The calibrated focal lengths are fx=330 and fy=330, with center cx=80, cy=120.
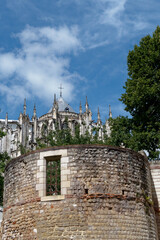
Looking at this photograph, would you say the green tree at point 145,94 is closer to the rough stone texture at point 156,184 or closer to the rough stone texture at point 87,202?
the rough stone texture at point 156,184

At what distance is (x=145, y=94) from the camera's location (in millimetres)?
19891

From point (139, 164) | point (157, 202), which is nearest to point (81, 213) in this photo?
point (139, 164)

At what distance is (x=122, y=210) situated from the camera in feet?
32.7

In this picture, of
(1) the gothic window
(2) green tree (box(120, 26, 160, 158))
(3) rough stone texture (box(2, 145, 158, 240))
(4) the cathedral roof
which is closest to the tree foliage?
(2) green tree (box(120, 26, 160, 158))

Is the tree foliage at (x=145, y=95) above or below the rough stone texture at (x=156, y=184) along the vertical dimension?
above

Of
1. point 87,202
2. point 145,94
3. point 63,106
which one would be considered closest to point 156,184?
point 87,202

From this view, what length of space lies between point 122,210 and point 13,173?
12.7 ft

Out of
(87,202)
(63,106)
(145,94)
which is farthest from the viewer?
(63,106)

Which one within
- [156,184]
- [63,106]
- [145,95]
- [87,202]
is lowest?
[87,202]

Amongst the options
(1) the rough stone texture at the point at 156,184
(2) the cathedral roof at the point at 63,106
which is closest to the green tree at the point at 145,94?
(1) the rough stone texture at the point at 156,184

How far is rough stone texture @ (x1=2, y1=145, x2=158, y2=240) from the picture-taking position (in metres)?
9.55

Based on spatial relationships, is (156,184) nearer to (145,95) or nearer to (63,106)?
(145,95)

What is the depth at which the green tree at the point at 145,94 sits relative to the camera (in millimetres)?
19703

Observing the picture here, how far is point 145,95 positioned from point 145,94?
0.08 m
